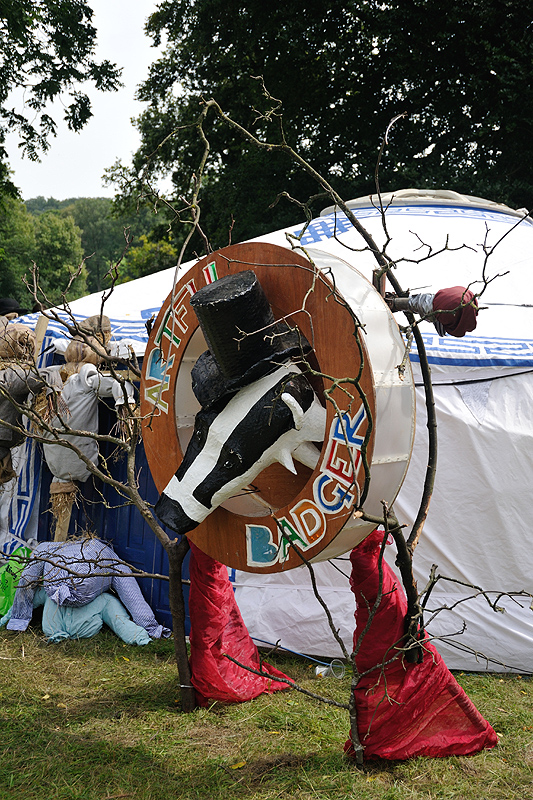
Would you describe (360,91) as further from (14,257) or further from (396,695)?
(14,257)

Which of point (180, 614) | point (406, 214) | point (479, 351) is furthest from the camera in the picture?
point (406, 214)

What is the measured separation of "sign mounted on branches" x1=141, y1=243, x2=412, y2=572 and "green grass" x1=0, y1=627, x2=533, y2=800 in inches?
42.1

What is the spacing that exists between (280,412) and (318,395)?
227 millimetres

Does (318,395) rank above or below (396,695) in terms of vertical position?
above

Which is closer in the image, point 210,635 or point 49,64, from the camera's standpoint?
point 210,635

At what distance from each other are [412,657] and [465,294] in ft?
4.91

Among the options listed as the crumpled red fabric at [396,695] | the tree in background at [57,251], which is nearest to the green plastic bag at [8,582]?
Answer: the crumpled red fabric at [396,695]

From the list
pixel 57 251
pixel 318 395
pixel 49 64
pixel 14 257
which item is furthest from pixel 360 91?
pixel 57 251

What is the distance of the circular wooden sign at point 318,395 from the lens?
2.30 metres

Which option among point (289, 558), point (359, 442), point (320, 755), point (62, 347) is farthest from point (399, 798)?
point (62, 347)

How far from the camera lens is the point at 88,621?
17.1 ft

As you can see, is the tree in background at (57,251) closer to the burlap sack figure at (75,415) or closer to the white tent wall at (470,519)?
the burlap sack figure at (75,415)

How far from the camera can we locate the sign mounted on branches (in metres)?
2.30

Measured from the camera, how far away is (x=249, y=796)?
113 inches
